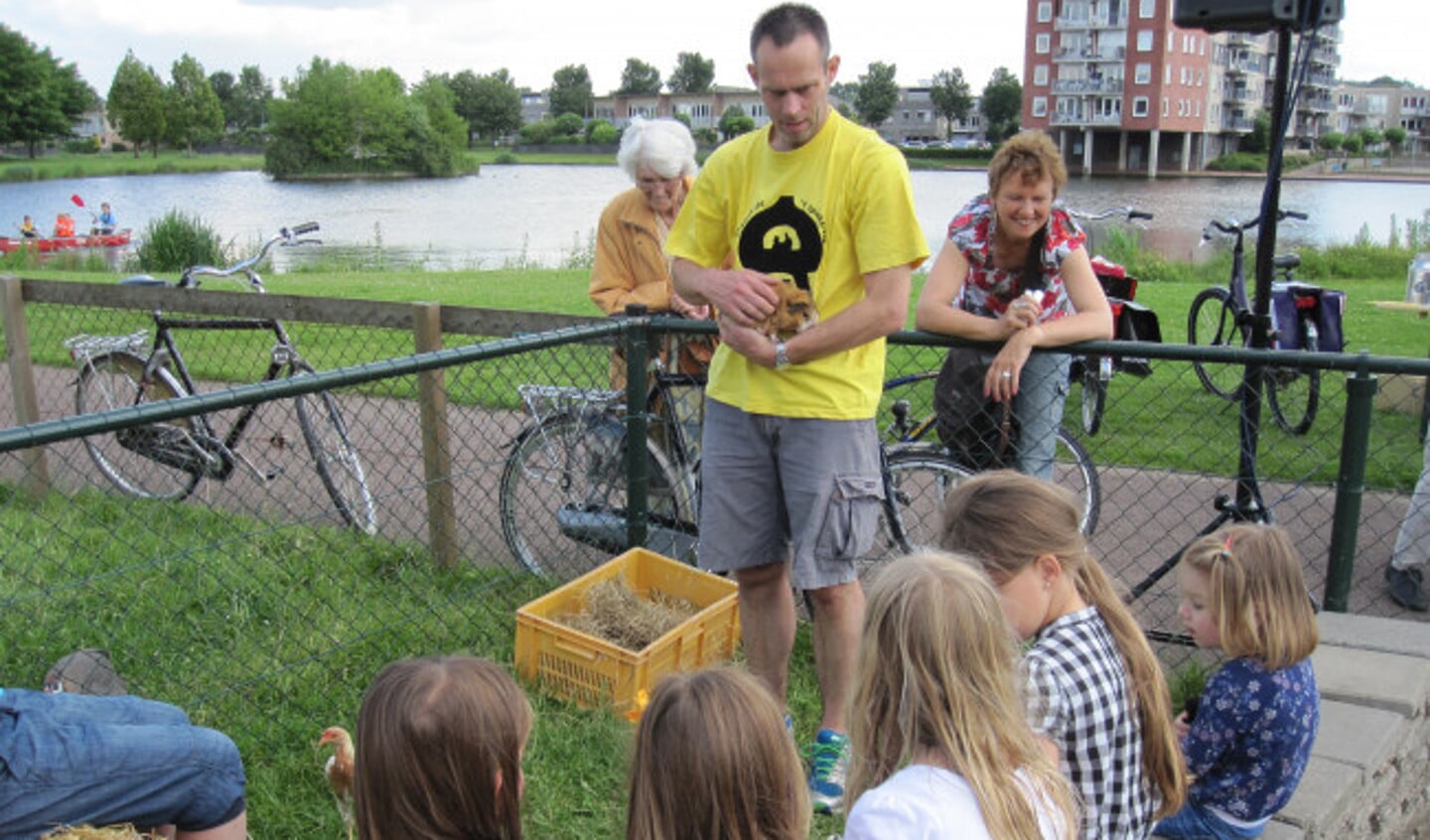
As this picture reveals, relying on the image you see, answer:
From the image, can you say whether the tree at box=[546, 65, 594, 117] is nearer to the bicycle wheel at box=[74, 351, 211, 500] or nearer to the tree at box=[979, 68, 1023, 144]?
the tree at box=[979, 68, 1023, 144]

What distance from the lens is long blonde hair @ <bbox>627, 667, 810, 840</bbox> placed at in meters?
1.59

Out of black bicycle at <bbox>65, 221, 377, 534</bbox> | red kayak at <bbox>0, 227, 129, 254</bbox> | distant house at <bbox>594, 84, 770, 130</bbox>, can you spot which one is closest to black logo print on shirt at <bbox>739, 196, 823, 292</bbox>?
black bicycle at <bbox>65, 221, 377, 534</bbox>

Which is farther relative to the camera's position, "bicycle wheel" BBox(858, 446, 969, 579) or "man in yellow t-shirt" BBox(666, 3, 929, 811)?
"bicycle wheel" BBox(858, 446, 969, 579)

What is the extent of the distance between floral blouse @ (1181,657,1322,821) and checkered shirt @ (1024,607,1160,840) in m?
0.35

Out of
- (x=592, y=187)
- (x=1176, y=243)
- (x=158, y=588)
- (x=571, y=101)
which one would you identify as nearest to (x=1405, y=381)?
(x=158, y=588)

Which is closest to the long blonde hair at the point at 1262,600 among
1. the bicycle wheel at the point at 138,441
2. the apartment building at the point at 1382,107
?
the bicycle wheel at the point at 138,441

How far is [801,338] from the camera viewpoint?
2.84 meters

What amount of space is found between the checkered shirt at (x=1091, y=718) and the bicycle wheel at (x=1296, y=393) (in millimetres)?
4311

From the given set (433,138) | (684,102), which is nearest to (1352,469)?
(433,138)

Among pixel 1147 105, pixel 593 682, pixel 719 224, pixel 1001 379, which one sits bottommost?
pixel 593 682

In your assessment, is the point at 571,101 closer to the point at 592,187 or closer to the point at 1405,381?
the point at 592,187

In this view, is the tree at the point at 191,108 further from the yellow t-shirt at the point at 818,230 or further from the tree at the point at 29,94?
the yellow t-shirt at the point at 818,230

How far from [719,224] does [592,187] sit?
159 feet

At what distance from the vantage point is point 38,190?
148 feet
